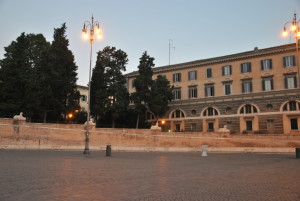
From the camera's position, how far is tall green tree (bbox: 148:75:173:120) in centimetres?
4377

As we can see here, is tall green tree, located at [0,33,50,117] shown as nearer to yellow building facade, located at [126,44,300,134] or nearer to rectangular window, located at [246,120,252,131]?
yellow building facade, located at [126,44,300,134]

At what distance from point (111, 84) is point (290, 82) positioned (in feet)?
83.0

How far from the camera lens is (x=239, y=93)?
43.1m

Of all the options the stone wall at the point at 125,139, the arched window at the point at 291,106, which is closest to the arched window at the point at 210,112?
the stone wall at the point at 125,139

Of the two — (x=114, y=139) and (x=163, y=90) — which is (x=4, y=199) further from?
(x=163, y=90)

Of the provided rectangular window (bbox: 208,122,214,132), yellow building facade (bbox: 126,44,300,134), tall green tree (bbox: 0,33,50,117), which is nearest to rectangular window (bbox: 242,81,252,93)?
yellow building facade (bbox: 126,44,300,134)

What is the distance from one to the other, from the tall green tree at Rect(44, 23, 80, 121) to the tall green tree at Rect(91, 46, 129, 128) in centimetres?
329

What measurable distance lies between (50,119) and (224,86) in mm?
26883

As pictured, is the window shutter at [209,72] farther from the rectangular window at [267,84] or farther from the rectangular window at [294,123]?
the rectangular window at [294,123]

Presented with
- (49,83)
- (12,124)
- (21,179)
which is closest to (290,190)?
(21,179)

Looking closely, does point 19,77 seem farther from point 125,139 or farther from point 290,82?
point 290,82

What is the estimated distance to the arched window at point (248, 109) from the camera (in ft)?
136

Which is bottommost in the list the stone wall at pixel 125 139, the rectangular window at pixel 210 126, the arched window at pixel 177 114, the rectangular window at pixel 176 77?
the stone wall at pixel 125 139

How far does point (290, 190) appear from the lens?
24.9 ft
